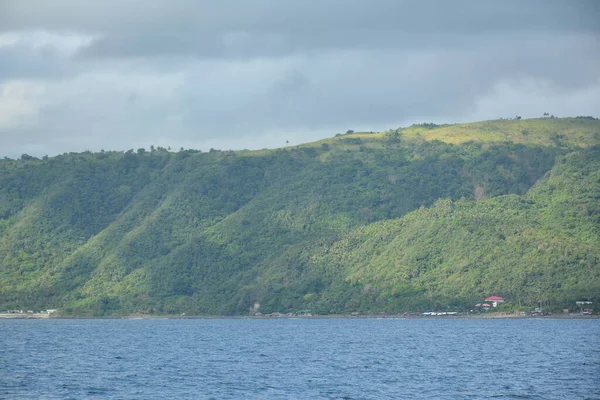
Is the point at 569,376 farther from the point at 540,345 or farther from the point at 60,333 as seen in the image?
the point at 60,333

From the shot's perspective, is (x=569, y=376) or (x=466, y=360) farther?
(x=466, y=360)

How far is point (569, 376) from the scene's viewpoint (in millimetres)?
82062

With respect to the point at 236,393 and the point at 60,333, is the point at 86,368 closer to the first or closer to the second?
the point at 236,393

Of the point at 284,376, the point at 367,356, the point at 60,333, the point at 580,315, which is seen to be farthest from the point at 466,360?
the point at 580,315

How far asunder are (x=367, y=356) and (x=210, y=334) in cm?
5684

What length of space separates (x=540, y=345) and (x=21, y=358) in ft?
203

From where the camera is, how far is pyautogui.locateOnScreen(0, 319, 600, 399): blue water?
244ft

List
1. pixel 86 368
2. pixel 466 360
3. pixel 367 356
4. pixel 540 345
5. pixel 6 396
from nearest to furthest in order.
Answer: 1. pixel 6 396
2. pixel 86 368
3. pixel 466 360
4. pixel 367 356
5. pixel 540 345

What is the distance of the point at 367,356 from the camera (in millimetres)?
106688

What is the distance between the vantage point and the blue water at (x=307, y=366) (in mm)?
74312

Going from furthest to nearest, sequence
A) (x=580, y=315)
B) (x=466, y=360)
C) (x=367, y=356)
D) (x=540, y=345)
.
→ (x=580, y=315) → (x=540, y=345) → (x=367, y=356) → (x=466, y=360)

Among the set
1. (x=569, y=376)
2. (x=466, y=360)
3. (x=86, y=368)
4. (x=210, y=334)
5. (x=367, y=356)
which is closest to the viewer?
(x=569, y=376)

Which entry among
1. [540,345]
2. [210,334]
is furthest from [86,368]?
[210,334]

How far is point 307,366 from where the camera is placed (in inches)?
3733
